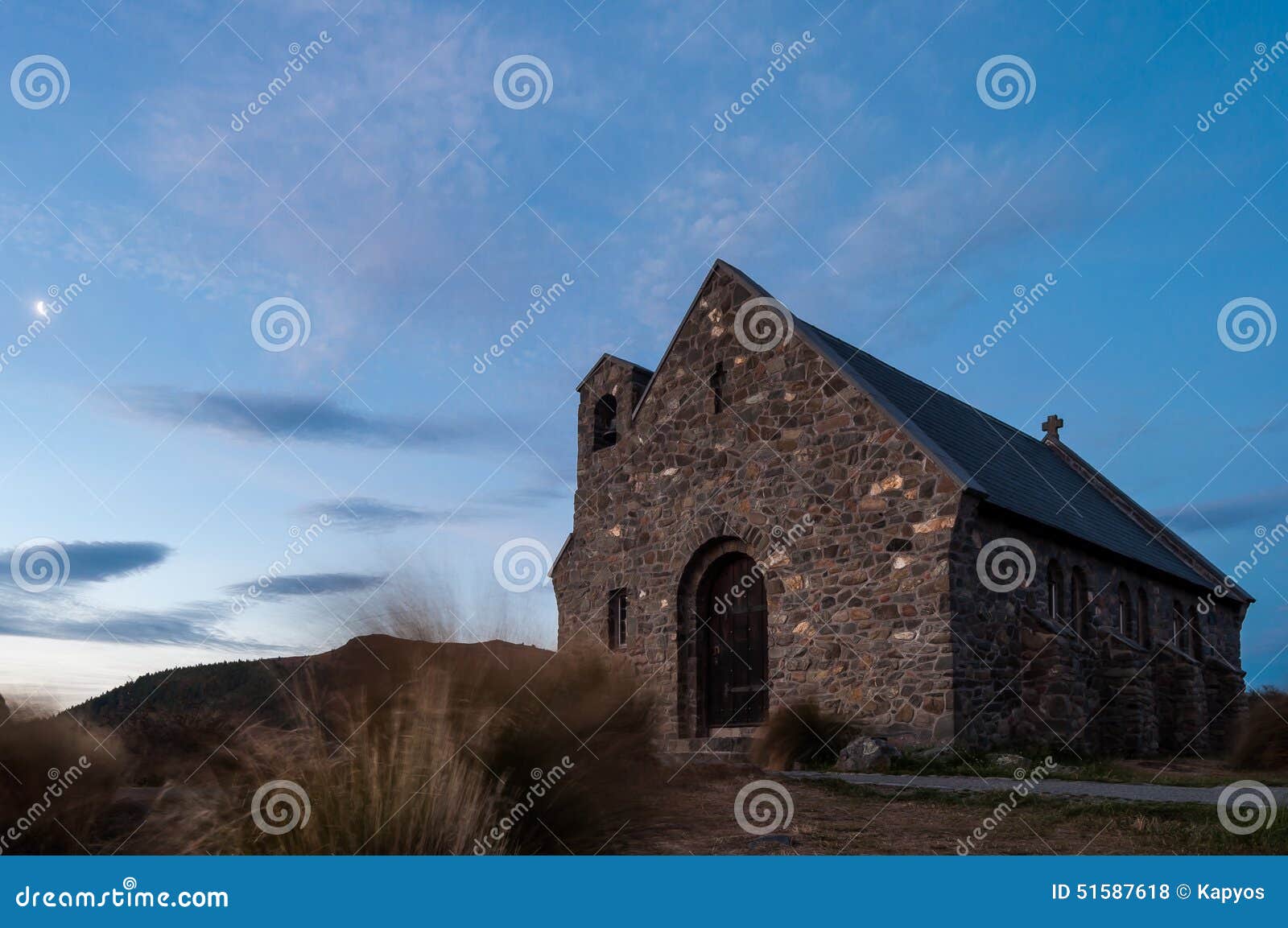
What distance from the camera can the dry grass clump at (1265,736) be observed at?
46.4 feet

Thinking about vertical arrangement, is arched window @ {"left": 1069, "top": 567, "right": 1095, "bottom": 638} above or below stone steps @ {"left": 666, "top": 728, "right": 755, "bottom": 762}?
above

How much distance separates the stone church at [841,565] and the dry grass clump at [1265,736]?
2.46 metres

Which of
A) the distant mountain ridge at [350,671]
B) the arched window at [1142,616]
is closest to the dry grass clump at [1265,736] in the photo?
the arched window at [1142,616]

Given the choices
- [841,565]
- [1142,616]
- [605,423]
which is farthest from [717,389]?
[1142,616]

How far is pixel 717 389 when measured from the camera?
20.1 metres

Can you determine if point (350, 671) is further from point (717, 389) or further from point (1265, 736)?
point (717, 389)

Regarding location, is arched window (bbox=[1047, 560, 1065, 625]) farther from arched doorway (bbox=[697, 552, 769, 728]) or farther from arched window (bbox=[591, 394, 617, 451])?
arched window (bbox=[591, 394, 617, 451])

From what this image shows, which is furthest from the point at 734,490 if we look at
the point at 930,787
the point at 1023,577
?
the point at 930,787

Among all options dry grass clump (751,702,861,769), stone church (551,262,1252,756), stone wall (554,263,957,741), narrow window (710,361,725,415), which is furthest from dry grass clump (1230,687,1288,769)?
narrow window (710,361,725,415)

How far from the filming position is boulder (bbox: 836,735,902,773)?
48.8 ft

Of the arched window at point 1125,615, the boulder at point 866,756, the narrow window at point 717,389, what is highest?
the narrow window at point 717,389

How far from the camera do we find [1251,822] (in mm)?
8414

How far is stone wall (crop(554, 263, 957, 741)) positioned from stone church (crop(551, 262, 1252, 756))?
4cm

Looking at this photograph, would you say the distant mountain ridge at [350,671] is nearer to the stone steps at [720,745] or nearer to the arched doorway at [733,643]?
the stone steps at [720,745]
